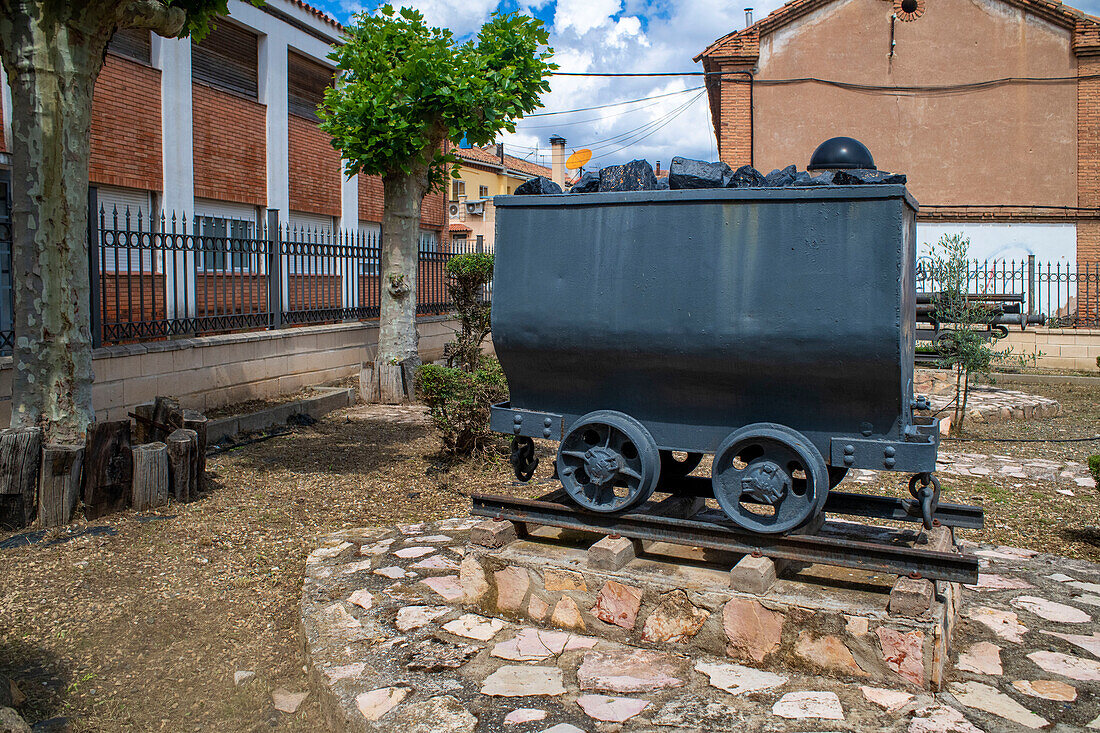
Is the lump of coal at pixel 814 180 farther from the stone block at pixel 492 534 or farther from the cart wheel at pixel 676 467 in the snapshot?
the stone block at pixel 492 534

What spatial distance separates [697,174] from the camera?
13.7 feet

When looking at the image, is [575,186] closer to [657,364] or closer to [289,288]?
[657,364]

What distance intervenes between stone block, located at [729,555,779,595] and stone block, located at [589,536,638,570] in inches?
21.1

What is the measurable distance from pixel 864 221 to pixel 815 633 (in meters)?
1.78

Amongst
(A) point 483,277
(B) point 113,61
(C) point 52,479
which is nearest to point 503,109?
(A) point 483,277

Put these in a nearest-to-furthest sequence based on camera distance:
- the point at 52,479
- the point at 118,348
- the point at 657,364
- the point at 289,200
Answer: the point at 657,364 → the point at 52,479 → the point at 118,348 → the point at 289,200

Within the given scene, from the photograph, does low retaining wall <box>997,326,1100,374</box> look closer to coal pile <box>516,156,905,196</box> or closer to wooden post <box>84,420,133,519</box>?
coal pile <box>516,156,905,196</box>

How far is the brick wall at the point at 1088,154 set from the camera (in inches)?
809

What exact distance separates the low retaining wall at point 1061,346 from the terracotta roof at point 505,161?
77.8 ft

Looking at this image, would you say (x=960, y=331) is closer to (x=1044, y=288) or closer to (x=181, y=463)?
(x=181, y=463)

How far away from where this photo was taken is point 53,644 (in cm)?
431

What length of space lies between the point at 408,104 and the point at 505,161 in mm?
33649

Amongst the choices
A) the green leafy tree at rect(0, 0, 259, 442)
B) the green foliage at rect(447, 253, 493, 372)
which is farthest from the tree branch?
the green foliage at rect(447, 253, 493, 372)

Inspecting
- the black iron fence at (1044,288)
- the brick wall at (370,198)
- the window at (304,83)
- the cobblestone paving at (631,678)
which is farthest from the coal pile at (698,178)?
the brick wall at (370,198)
